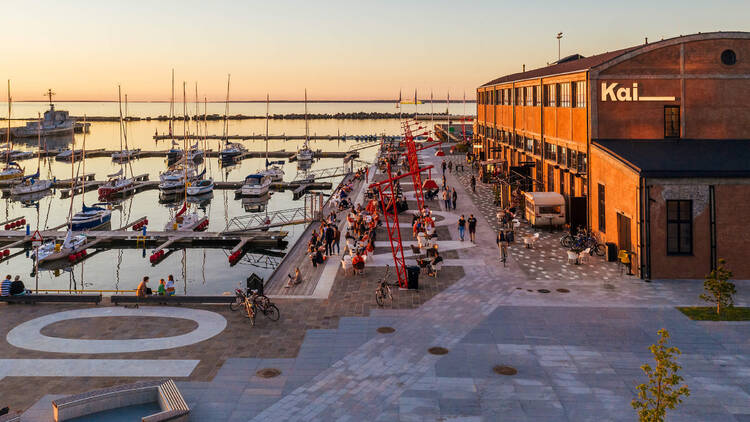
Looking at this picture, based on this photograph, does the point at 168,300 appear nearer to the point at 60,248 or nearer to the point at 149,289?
the point at 149,289

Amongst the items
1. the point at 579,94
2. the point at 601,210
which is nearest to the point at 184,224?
the point at 579,94

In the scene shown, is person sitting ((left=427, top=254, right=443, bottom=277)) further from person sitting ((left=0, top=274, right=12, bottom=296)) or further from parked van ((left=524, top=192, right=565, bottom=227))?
person sitting ((left=0, top=274, right=12, bottom=296))

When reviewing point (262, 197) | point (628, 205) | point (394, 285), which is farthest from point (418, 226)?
point (262, 197)

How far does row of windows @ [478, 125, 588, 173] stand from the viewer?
37.8 metres

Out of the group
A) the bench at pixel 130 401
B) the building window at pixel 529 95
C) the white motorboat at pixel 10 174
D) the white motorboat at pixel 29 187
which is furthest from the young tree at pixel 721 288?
the white motorboat at pixel 10 174

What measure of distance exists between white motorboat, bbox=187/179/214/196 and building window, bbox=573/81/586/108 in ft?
181

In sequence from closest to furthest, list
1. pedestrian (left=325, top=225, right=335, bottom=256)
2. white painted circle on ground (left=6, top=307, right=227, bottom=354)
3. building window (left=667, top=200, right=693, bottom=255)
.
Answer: white painted circle on ground (left=6, top=307, right=227, bottom=354), building window (left=667, top=200, right=693, bottom=255), pedestrian (left=325, top=225, right=335, bottom=256)

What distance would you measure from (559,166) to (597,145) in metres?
A: 7.78

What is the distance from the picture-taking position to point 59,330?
22672 mm

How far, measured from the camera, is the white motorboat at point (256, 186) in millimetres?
79312

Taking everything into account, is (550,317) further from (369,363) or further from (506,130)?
(506,130)

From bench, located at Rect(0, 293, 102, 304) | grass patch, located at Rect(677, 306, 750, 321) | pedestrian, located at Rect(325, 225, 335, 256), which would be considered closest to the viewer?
grass patch, located at Rect(677, 306, 750, 321)

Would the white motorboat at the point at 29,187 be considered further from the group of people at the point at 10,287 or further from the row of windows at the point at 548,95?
the group of people at the point at 10,287

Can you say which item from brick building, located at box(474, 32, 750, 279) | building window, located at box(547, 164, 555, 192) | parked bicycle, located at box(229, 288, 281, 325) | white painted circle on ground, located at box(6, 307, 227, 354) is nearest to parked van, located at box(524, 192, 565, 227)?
brick building, located at box(474, 32, 750, 279)
